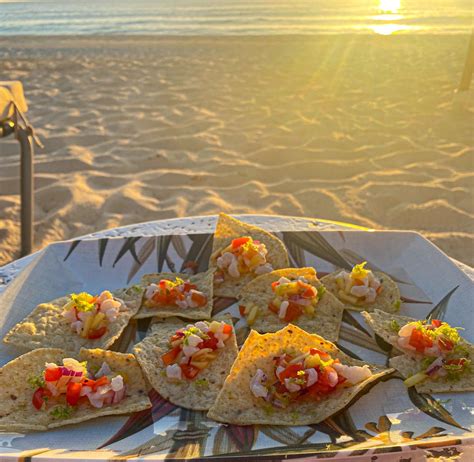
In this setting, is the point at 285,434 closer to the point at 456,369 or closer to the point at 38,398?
the point at 456,369

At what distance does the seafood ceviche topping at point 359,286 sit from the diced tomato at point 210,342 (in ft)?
2.86

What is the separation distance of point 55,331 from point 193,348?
791 mm

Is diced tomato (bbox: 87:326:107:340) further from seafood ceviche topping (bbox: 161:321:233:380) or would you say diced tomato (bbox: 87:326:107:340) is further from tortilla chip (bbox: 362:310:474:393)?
tortilla chip (bbox: 362:310:474:393)

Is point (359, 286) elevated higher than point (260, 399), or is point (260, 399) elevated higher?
point (359, 286)

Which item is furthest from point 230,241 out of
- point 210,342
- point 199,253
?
point 210,342

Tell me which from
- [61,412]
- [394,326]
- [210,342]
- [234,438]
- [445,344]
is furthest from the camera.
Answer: [394,326]

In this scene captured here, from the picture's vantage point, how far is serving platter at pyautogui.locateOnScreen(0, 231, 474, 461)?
2189 millimetres

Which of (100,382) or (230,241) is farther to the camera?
(230,241)

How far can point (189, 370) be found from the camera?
2.76 metres

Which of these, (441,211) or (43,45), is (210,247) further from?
(43,45)

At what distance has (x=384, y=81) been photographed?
42.3ft

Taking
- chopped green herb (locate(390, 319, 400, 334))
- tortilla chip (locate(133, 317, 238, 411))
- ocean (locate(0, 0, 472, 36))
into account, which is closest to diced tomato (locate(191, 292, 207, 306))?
tortilla chip (locate(133, 317, 238, 411))

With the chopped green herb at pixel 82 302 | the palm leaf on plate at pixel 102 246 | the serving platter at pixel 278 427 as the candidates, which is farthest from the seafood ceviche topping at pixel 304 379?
the palm leaf on plate at pixel 102 246

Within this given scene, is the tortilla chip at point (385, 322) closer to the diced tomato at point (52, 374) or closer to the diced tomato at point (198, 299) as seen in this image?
the diced tomato at point (198, 299)
